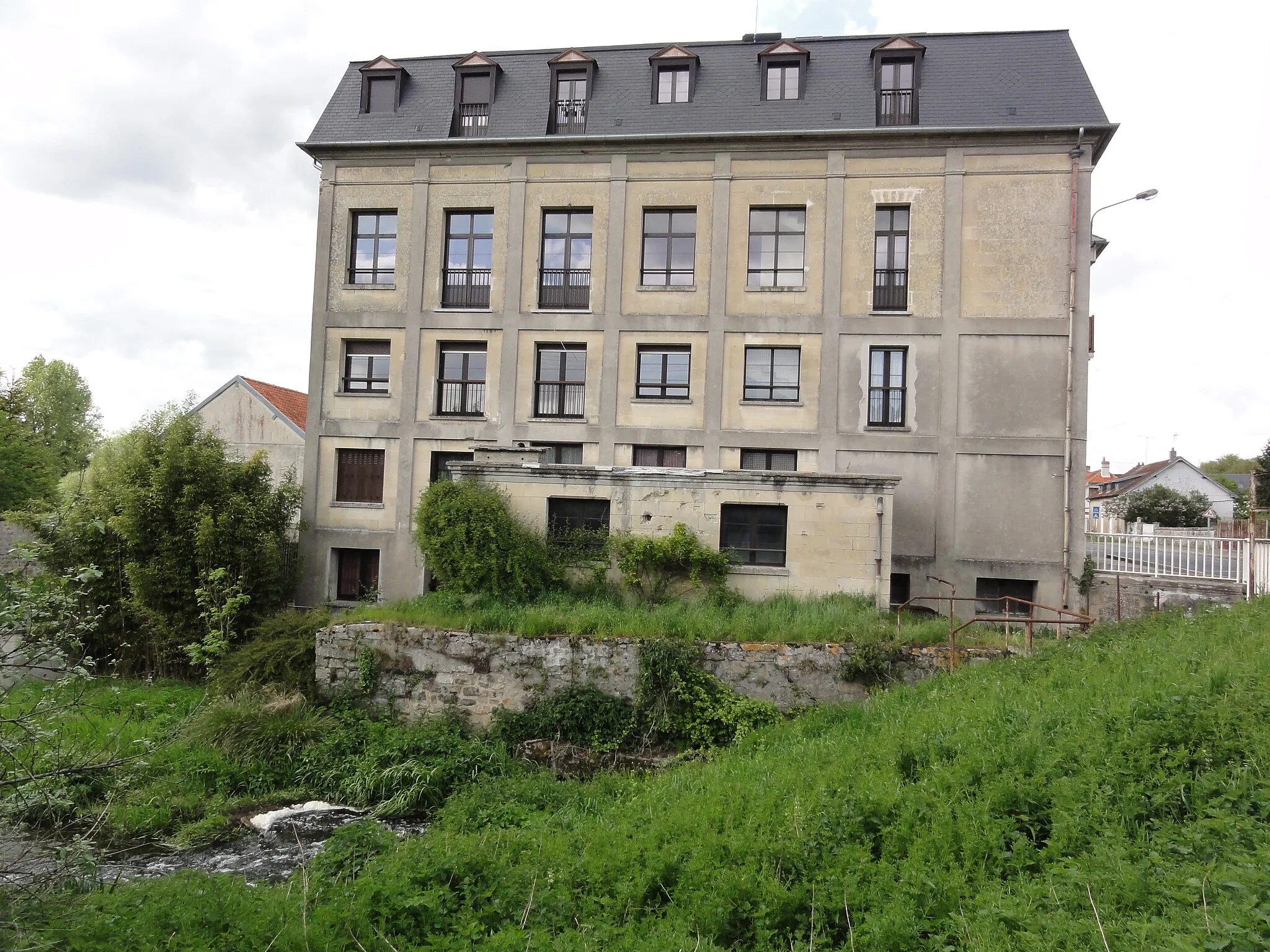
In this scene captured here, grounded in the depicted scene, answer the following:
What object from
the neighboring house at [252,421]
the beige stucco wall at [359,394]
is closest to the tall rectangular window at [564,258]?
the beige stucco wall at [359,394]

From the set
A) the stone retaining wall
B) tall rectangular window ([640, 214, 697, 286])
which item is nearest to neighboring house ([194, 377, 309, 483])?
tall rectangular window ([640, 214, 697, 286])

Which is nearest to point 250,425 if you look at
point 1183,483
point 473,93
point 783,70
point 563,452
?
point 473,93

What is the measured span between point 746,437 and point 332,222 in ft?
42.2

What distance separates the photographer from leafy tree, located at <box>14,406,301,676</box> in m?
16.2

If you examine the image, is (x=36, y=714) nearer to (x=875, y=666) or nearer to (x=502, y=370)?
(x=875, y=666)

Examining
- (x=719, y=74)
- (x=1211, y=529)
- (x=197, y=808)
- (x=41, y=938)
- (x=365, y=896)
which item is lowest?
(x=197, y=808)

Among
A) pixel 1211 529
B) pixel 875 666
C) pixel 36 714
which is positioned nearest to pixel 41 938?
pixel 36 714

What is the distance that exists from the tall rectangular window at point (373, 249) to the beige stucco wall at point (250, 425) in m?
12.1

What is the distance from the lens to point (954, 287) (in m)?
17.8

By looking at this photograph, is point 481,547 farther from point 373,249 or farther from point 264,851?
point 373,249

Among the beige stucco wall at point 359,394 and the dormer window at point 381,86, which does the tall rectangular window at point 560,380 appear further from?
the dormer window at point 381,86

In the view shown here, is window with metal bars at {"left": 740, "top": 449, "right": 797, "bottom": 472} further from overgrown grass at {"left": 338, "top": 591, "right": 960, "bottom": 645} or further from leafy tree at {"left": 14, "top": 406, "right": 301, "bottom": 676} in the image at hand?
leafy tree at {"left": 14, "top": 406, "right": 301, "bottom": 676}

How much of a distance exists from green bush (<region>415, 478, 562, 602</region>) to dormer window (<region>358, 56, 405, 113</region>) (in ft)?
40.4

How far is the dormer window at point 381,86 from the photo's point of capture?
66.4ft
